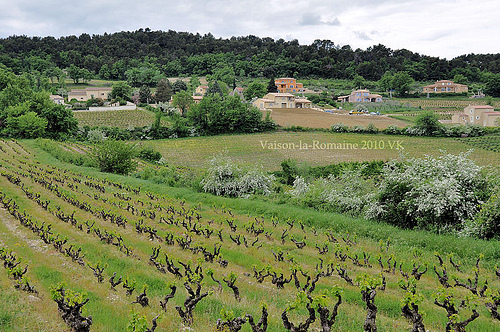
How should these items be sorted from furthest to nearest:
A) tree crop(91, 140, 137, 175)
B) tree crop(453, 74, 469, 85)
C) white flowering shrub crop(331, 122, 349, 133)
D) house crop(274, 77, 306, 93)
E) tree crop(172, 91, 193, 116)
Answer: tree crop(453, 74, 469, 85) → house crop(274, 77, 306, 93) → tree crop(172, 91, 193, 116) → white flowering shrub crop(331, 122, 349, 133) → tree crop(91, 140, 137, 175)

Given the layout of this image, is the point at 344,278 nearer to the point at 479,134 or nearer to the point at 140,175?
the point at 140,175

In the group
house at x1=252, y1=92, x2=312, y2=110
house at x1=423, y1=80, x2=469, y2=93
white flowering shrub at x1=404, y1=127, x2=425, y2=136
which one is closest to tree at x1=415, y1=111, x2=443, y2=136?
white flowering shrub at x1=404, y1=127, x2=425, y2=136

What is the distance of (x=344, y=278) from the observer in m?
10.2

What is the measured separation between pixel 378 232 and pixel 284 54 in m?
164

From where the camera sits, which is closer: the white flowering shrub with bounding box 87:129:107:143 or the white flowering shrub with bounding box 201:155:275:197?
the white flowering shrub with bounding box 201:155:275:197

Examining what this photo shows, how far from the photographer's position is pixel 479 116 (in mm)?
74688

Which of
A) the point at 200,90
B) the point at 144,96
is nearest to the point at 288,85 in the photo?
the point at 200,90

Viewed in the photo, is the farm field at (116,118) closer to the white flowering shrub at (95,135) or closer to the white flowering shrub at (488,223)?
the white flowering shrub at (95,135)

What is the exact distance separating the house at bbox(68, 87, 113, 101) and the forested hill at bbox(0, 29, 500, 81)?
36746 mm

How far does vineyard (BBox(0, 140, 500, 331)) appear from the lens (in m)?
7.33

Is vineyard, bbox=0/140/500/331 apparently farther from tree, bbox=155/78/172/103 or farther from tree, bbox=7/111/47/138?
tree, bbox=155/78/172/103

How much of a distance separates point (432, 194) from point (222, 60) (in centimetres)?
15215

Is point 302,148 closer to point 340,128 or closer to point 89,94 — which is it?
point 340,128

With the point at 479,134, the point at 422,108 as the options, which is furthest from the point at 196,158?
the point at 422,108
